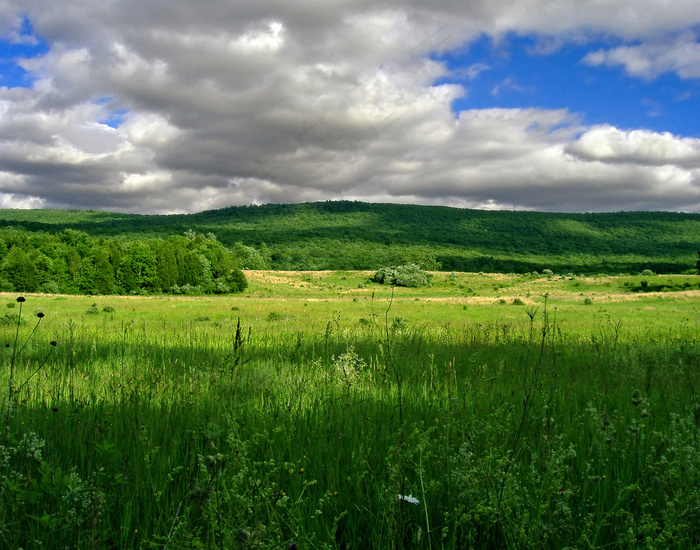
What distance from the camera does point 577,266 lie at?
128500mm

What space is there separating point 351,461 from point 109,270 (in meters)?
74.5

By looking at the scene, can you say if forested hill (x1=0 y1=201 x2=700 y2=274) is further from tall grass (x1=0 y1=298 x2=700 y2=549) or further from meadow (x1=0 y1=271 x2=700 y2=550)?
tall grass (x1=0 y1=298 x2=700 y2=549)

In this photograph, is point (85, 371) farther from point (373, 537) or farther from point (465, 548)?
point (465, 548)

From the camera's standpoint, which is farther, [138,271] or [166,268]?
[166,268]

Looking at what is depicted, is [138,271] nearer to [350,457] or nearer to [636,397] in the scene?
[350,457]

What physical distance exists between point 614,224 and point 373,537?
730ft

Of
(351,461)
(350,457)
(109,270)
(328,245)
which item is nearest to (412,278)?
(328,245)

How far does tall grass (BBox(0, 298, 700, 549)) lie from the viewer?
6.87 feet

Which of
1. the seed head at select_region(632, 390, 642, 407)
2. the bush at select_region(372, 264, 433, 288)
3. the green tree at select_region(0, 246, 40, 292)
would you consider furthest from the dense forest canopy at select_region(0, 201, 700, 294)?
the seed head at select_region(632, 390, 642, 407)

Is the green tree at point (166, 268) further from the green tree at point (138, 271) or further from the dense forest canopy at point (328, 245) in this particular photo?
the green tree at point (138, 271)

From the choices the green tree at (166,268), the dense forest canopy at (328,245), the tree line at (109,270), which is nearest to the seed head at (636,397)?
the dense forest canopy at (328,245)

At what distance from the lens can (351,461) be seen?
311 cm

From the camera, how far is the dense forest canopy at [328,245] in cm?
6544

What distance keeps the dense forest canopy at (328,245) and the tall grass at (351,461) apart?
2875 centimetres
